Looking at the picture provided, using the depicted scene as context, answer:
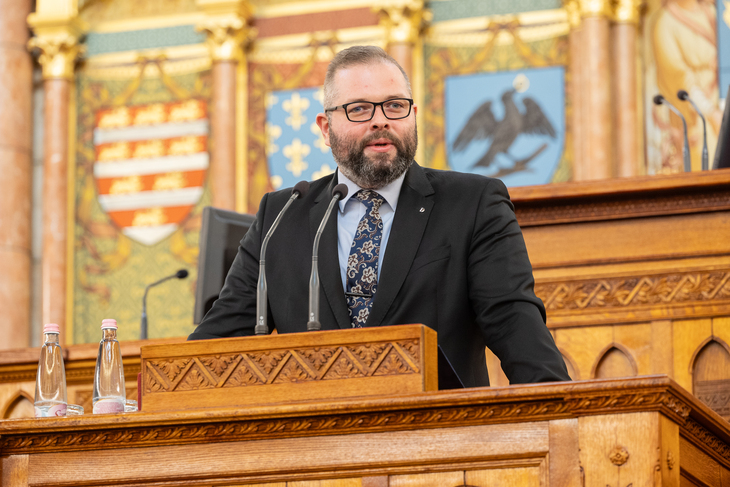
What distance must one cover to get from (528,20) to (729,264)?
4954mm

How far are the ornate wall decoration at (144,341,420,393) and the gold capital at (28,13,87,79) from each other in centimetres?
718

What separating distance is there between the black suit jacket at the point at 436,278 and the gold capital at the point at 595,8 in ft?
18.4

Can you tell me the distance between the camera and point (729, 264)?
3482 millimetres

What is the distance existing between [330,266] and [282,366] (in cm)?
51

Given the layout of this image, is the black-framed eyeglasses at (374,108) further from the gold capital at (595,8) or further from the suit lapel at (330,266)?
the gold capital at (595,8)

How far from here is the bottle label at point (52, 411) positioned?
7.45 feet

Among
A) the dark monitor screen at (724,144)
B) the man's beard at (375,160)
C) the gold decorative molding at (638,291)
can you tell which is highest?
the dark monitor screen at (724,144)

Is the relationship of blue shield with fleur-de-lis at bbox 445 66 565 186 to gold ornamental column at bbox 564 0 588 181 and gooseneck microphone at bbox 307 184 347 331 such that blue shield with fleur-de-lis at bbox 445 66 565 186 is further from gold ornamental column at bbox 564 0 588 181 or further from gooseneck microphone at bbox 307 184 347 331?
gooseneck microphone at bbox 307 184 347 331

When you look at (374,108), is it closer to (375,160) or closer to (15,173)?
(375,160)

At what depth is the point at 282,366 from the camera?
1.95 metres

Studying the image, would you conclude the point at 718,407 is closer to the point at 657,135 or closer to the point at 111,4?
the point at 657,135

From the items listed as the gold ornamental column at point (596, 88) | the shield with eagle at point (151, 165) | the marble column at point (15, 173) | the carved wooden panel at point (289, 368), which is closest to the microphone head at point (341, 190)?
the carved wooden panel at point (289, 368)

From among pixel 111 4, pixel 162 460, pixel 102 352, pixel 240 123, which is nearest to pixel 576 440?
pixel 162 460

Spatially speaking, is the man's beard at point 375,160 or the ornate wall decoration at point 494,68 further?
the ornate wall decoration at point 494,68
